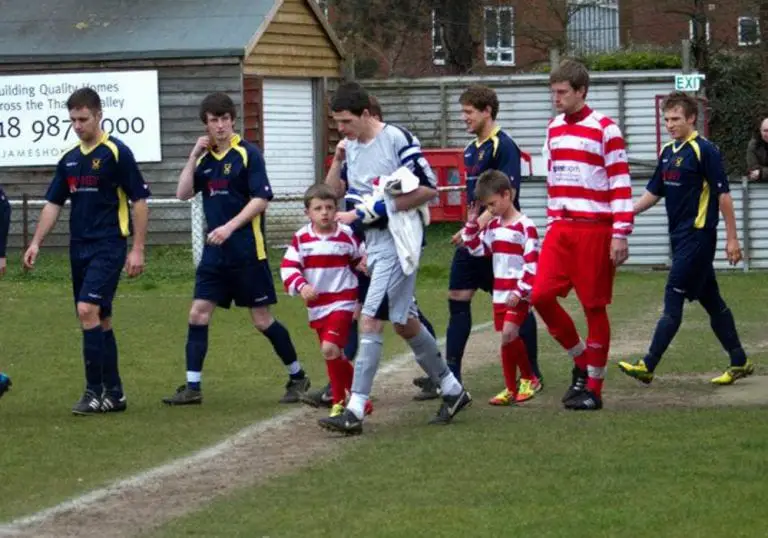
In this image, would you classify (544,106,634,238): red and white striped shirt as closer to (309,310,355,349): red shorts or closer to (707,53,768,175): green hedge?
(309,310,355,349): red shorts

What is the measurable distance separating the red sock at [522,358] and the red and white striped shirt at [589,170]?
858 mm

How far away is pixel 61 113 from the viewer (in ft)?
88.4

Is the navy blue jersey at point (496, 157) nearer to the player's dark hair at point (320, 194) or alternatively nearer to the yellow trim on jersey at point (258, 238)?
the player's dark hair at point (320, 194)

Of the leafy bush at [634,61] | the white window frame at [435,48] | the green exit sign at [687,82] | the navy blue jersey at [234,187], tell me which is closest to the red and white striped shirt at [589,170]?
the navy blue jersey at [234,187]

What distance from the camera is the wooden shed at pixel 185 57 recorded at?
2652cm

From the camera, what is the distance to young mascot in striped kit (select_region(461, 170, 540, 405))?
34.0 ft

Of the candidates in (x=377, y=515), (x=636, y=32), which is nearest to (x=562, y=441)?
(x=377, y=515)

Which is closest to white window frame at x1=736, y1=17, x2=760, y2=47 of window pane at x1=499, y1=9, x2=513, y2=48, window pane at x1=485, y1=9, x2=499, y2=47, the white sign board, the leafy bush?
the leafy bush

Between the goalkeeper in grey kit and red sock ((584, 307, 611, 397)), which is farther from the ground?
the goalkeeper in grey kit

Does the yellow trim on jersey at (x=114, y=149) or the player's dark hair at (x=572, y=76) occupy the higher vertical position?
the player's dark hair at (x=572, y=76)

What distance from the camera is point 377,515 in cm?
729

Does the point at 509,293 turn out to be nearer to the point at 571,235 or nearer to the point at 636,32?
the point at 571,235

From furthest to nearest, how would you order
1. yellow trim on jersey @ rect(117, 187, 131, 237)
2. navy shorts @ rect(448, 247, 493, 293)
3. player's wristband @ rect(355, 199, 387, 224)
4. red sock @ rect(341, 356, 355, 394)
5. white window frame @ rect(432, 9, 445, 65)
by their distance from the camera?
1. white window frame @ rect(432, 9, 445, 65)
2. navy shorts @ rect(448, 247, 493, 293)
3. yellow trim on jersey @ rect(117, 187, 131, 237)
4. red sock @ rect(341, 356, 355, 394)
5. player's wristband @ rect(355, 199, 387, 224)

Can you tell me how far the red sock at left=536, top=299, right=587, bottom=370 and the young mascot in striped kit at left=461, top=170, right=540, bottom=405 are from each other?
0.17 m
